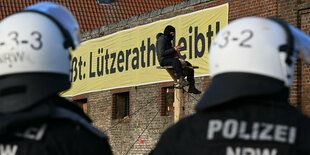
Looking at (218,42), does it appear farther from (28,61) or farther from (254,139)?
(28,61)

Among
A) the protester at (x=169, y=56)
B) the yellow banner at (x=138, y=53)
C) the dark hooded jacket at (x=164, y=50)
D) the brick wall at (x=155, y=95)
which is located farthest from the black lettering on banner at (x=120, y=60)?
the dark hooded jacket at (x=164, y=50)

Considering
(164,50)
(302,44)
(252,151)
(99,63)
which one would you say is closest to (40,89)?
(252,151)

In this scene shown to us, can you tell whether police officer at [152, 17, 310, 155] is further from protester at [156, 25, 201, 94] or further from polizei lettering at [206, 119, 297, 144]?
protester at [156, 25, 201, 94]

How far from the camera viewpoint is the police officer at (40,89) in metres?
2.77

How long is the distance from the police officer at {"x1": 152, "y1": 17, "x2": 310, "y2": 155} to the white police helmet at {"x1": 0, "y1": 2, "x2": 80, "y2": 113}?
1.89ft

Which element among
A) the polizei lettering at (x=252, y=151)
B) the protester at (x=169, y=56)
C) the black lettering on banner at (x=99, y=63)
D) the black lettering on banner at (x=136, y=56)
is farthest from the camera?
the black lettering on banner at (x=99, y=63)

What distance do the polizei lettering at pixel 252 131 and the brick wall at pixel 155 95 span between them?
13.1m

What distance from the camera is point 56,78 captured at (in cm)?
296

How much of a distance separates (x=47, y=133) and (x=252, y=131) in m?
0.86

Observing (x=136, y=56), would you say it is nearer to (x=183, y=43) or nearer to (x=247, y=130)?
(x=183, y=43)

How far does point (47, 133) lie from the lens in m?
2.78

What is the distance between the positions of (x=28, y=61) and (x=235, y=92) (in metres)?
0.93

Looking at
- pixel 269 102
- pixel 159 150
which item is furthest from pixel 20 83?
pixel 269 102

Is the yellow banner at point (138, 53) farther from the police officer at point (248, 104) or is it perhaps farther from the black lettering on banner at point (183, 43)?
the police officer at point (248, 104)
